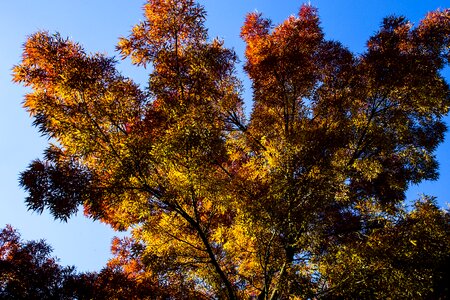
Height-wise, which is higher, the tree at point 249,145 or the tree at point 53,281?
the tree at point 249,145

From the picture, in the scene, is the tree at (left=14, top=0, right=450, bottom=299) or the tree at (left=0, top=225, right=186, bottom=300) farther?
the tree at (left=0, top=225, right=186, bottom=300)

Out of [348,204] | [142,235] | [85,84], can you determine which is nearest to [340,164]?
[348,204]

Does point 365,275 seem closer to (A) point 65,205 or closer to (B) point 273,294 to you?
(B) point 273,294

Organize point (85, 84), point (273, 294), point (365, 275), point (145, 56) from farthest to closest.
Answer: point (145, 56)
point (273, 294)
point (85, 84)
point (365, 275)

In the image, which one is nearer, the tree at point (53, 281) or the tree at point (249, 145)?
the tree at point (249, 145)

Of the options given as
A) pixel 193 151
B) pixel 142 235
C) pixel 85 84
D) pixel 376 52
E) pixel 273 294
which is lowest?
pixel 273 294

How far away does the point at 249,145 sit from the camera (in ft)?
31.6

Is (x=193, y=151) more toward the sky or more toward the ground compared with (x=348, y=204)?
more toward the ground

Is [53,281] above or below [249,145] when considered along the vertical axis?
below

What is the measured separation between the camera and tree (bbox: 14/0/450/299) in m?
6.63

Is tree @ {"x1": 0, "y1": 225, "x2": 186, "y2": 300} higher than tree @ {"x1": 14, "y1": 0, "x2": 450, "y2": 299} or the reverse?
the reverse

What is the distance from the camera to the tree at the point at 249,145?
6629 mm

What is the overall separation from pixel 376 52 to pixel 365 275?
5.57 m

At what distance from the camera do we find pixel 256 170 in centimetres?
755
